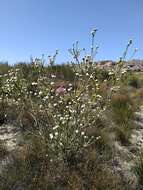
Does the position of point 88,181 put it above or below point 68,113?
below

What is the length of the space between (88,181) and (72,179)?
308mm

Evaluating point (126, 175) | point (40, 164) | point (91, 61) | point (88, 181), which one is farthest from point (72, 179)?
point (91, 61)

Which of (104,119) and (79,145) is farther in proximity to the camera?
(104,119)

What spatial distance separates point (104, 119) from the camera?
863 cm

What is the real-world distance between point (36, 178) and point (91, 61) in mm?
2235

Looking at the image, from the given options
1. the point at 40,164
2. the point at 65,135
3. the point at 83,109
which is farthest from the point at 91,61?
the point at 40,164

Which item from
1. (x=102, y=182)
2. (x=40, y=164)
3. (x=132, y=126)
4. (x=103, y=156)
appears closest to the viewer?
(x=102, y=182)

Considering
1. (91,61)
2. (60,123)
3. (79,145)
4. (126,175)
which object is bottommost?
(126,175)

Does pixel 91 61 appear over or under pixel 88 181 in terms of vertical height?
over

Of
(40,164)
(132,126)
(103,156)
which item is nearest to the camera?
(40,164)

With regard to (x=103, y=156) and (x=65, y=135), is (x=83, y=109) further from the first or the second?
(x=103, y=156)

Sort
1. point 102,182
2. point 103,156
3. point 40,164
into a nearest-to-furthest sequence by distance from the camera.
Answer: point 102,182, point 40,164, point 103,156

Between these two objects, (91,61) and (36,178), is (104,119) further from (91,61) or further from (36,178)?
(36,178)

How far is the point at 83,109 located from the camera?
6254 mm
